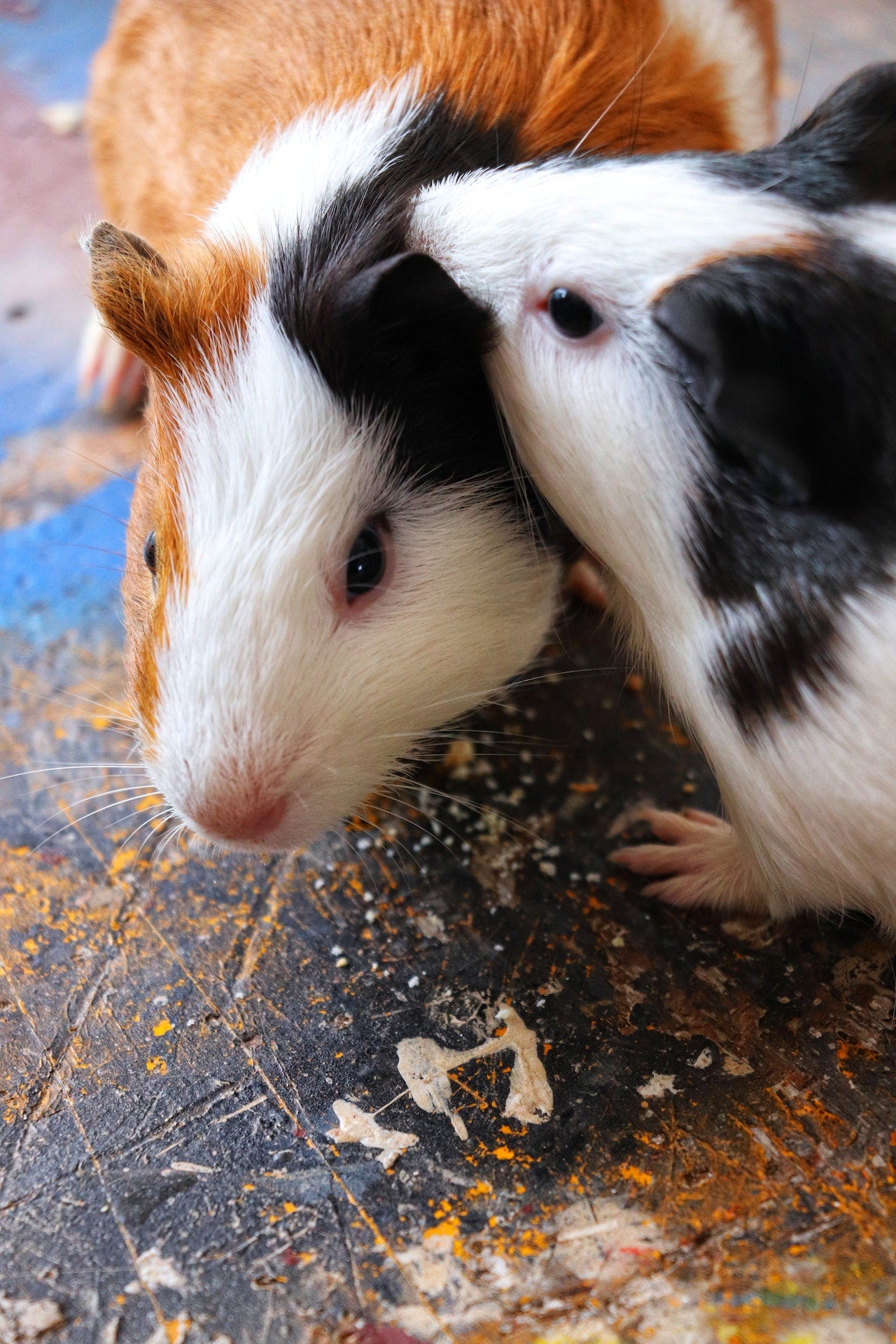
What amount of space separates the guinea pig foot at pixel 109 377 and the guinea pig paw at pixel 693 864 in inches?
72.1

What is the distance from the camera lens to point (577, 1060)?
148cm

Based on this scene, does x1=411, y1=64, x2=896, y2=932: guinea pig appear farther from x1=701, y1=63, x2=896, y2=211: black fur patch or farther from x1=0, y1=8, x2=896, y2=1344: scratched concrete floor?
x1=0, y1=8, x2=896, y2=1344: scratched concrete floor

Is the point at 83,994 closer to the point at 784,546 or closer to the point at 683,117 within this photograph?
the point at 784,546

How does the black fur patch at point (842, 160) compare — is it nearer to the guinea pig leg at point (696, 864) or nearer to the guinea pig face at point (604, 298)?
the guinea pig face at point (604, 298)

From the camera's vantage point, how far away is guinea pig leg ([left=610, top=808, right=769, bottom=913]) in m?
1.64

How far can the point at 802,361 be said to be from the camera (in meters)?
1.21

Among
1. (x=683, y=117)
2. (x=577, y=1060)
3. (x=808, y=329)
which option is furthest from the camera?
(x=683, y=117)

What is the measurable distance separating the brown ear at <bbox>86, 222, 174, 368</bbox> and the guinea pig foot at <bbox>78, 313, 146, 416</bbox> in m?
1.32

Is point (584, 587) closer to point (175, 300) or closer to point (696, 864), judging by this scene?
point (696, 864)

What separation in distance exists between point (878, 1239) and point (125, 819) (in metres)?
1.29

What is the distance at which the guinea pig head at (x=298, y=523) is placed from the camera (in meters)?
1.32

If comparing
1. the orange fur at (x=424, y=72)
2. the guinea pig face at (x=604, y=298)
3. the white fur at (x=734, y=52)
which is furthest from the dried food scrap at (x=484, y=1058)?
the white fur at (x=734, y=52)

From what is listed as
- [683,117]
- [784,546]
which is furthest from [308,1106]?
[683,117]

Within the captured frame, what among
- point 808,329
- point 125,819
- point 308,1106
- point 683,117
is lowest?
point 308,1106
